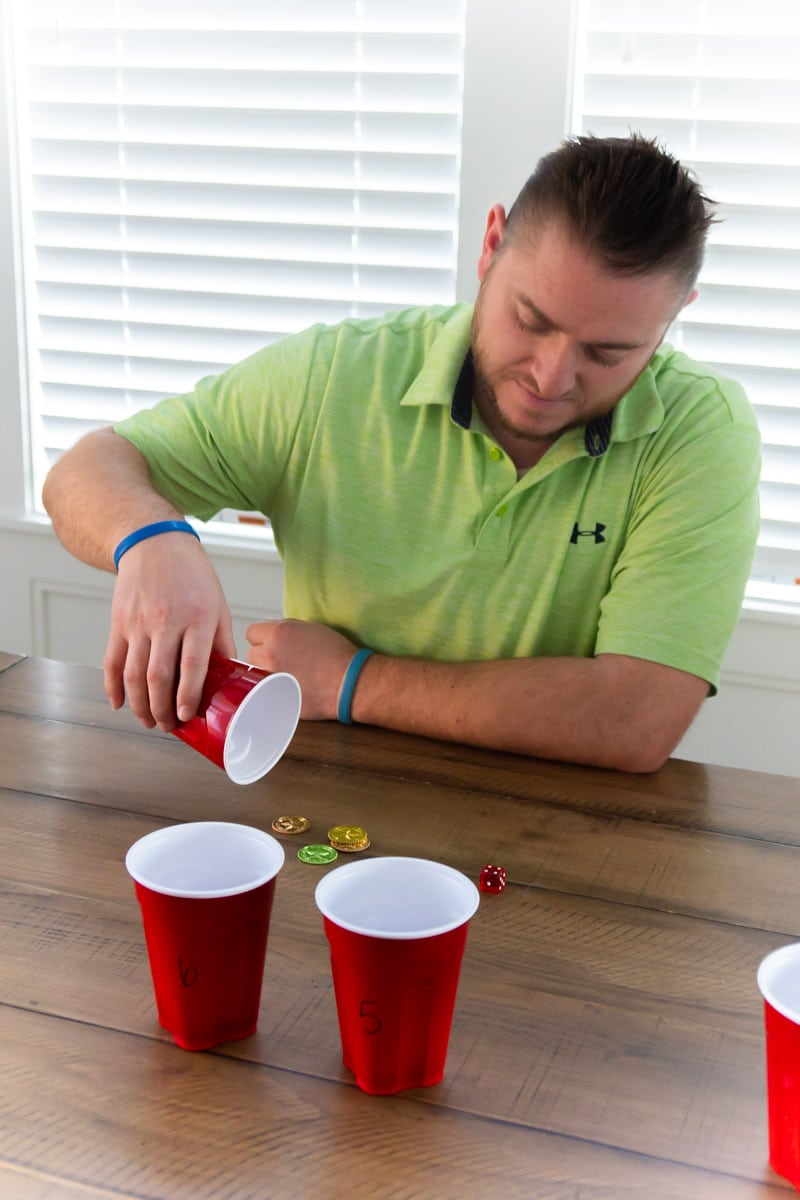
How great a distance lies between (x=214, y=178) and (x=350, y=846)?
179 cm

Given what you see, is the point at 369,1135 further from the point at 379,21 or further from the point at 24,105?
the point at 24,105

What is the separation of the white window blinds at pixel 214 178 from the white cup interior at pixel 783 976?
73.1 inches

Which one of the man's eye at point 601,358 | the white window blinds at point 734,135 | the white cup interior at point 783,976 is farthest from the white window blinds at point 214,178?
the white cup interior at point 783,976

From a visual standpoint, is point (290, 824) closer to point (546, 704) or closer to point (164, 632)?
point (164, 632)

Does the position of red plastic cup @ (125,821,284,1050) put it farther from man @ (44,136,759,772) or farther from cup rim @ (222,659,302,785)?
man @ (44,136,759,772)

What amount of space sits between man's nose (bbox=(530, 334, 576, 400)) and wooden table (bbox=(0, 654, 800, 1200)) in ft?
1.40

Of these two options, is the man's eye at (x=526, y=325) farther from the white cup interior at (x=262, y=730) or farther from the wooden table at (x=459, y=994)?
the white cup interior at (x=262, y=730)

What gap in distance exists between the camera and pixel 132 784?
1180mm

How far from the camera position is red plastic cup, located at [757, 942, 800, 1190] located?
2.15 ft

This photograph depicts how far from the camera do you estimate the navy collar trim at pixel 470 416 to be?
1.48 metres

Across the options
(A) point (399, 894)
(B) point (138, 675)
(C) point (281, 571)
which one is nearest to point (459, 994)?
(A) point (399, 894)

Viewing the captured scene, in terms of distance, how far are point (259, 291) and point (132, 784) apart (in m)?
1.54

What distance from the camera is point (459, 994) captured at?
0.86m

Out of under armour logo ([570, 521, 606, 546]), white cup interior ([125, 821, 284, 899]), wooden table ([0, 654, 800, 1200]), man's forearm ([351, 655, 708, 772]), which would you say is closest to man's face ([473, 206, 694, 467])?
under armour logo ([570, 521, 606, 546])
